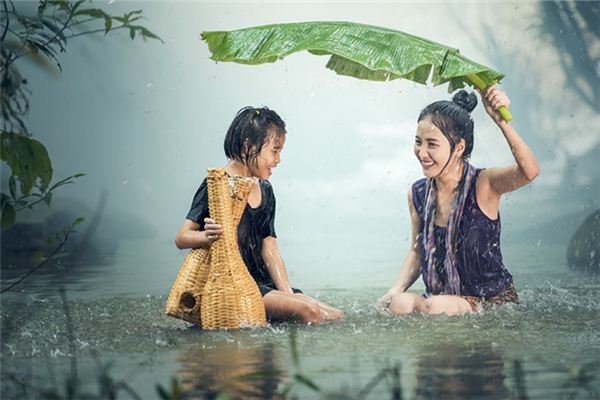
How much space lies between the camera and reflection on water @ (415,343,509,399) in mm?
3832

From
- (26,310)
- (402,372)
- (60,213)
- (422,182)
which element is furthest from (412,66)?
(60,213)

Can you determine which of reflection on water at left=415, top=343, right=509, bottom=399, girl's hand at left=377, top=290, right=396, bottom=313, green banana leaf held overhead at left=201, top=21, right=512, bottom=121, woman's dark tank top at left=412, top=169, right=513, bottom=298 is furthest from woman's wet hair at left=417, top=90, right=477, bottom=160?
reflection on water at left=415, top=343, right=509, bottom=399

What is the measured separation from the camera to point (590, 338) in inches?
205

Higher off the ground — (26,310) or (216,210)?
(216,210)

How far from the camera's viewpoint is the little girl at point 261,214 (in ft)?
18.6

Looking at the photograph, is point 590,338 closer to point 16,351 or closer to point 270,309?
point 270,309

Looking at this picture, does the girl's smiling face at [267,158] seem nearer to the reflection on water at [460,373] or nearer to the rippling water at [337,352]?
the rippling water at [337,352]

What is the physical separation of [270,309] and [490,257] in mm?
1217

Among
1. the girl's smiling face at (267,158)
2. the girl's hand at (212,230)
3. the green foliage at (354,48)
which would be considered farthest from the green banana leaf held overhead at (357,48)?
the girl's hand at (212,230)

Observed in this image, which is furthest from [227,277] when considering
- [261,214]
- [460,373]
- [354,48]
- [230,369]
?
[460,373]

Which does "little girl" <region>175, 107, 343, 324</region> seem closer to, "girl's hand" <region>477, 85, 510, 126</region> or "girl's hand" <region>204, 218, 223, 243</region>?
"girl's hand" <region>204, 218, 223, 243</region>

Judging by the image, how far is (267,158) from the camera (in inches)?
227

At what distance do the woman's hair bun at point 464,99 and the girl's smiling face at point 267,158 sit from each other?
109cm

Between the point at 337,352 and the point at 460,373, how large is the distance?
706mm
